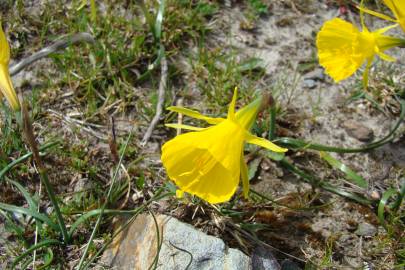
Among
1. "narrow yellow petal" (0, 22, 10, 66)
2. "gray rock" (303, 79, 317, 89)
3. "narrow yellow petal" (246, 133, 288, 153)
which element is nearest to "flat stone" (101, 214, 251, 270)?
"narrow yellow petal" (246, 133, 288, 153)

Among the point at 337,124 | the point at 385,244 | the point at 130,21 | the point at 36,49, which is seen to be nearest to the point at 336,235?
the point at 385,244

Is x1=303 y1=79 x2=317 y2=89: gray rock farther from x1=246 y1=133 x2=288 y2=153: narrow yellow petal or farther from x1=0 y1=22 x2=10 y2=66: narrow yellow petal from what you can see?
x1=0 y1=22 x2=10 y2=66: narrow yellow petal

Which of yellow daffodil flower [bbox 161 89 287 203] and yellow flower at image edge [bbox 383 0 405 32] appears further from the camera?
yellow flower at image edge [bbox 383 0 405 32]

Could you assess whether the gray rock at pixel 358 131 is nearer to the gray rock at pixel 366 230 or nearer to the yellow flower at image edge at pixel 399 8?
the gray rock at pixel 366 230

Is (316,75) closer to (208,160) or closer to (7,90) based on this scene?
(208,160)

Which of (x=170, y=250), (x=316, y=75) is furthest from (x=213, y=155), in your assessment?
(x=316, y=75)

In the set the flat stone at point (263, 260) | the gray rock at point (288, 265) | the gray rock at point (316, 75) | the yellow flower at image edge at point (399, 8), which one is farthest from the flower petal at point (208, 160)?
the gray rock at point (316, 75)

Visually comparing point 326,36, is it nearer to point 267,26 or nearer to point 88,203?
point 267,26
